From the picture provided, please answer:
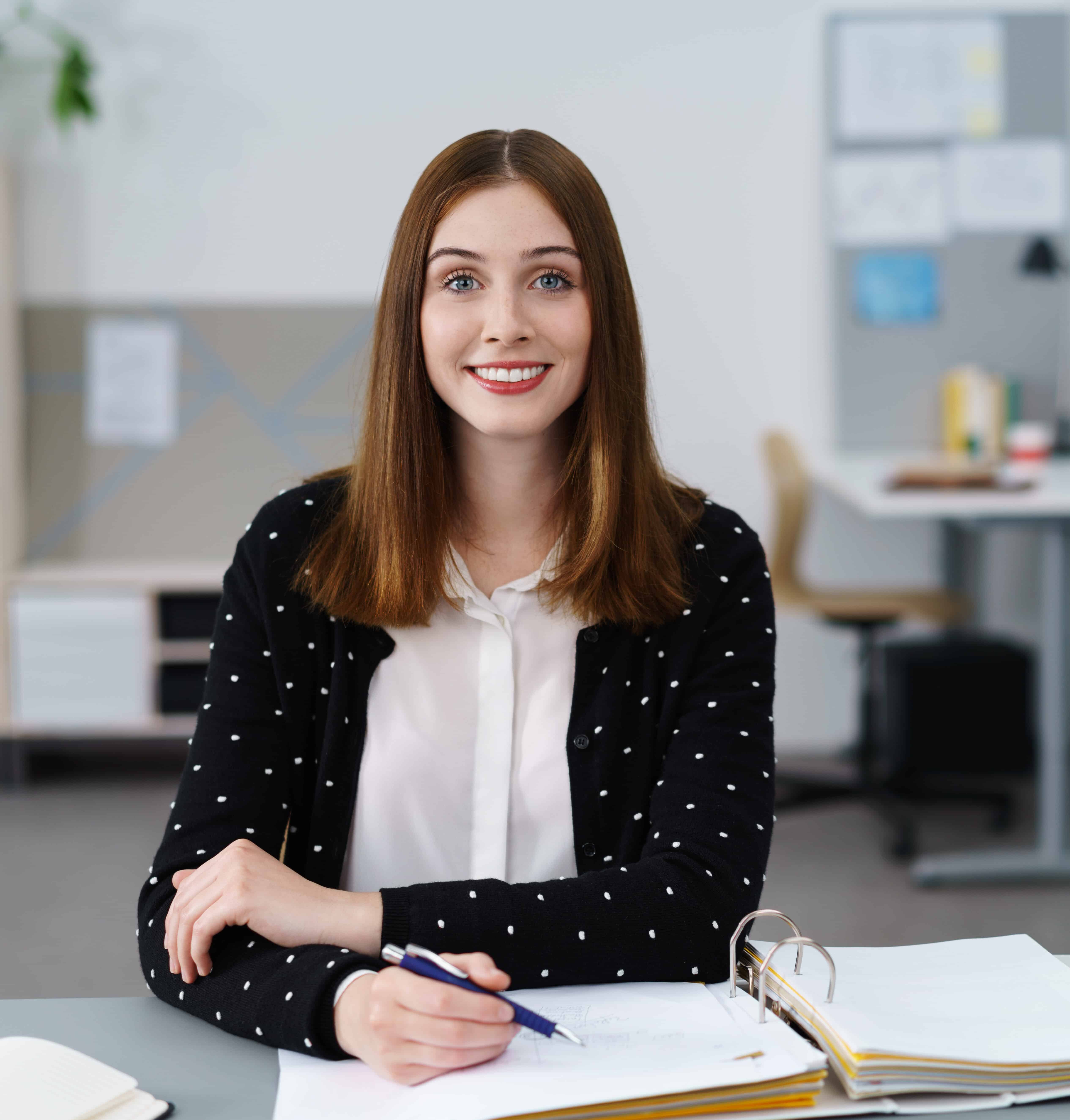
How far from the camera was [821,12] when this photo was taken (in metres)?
4.04

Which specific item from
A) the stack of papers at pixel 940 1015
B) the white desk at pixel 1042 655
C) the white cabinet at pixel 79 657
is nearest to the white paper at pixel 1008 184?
the white desk at pixel 1042 655

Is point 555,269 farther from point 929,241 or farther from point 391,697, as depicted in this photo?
point 929,241

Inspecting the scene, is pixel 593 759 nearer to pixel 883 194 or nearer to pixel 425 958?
pixel 425 958

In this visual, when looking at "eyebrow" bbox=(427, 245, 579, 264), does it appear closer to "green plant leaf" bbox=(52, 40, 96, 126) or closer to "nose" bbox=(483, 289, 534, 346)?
"nose" bbox=(483, 289, 534, 346)

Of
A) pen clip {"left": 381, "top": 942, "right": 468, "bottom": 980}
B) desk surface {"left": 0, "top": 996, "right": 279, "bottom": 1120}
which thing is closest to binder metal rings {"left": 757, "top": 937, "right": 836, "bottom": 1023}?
pen clip {"left": 381, "top": 942, "right": 468, "bottom": 980}


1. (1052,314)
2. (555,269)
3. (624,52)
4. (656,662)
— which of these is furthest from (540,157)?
(1052,314)

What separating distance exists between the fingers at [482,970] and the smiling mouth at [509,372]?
22.3 inches

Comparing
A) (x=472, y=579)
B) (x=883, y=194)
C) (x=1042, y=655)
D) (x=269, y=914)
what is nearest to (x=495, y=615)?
(x=472, y=579)

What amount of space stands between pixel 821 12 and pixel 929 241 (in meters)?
0.79

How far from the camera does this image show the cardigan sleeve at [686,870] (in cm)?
102

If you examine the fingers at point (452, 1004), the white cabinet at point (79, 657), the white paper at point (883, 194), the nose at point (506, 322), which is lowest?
the white cabinet at point (79, 657)

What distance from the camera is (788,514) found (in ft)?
11.8

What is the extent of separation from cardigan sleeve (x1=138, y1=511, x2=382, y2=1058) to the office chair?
241cm

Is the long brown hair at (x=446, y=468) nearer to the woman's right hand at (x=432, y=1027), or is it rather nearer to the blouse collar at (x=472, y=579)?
the blouse collar at (x=472, y=579)
